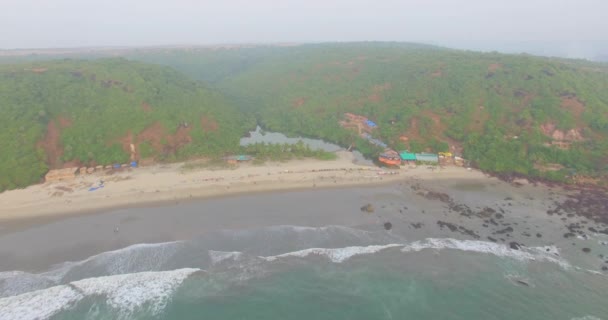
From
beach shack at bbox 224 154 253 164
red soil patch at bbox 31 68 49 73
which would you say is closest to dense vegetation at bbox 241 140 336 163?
beach shack at bbox 224 154 253 164

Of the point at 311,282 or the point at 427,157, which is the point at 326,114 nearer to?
the point at 427,157

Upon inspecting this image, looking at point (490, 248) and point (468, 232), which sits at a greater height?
point (468, 232)

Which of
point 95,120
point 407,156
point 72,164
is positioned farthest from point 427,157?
point 95,120

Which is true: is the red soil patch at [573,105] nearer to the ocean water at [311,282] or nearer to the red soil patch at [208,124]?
the ocean water at [311,282]

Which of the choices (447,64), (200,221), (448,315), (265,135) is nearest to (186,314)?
(200,221)

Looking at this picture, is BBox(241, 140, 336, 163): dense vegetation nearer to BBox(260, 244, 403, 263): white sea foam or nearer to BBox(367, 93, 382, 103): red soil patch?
BBox(260, 244, 403, 263): white sea foam

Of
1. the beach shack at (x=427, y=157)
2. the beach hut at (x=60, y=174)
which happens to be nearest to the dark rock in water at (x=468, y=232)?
the beach shack at (x=427, y=157)
